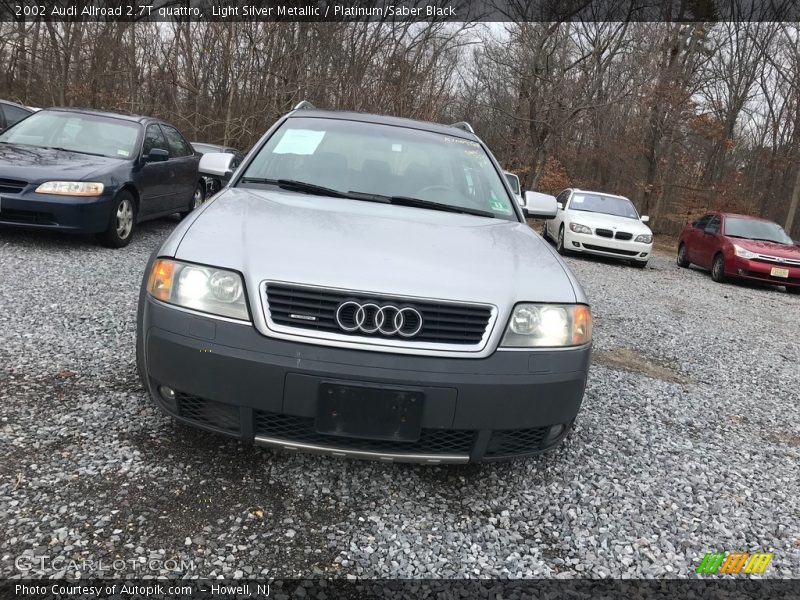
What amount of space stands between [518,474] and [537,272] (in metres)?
0.96

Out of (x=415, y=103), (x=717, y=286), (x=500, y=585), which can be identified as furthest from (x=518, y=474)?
(x=415, y=103)

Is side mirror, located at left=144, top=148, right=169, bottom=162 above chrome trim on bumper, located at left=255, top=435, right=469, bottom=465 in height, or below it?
above

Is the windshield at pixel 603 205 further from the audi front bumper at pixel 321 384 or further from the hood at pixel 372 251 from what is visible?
the audi front bumper at pixel 321 384

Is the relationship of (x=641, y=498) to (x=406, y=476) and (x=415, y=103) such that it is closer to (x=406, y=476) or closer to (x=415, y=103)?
(x=406, y=476)

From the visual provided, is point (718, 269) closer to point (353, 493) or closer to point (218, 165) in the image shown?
point (218, 165)

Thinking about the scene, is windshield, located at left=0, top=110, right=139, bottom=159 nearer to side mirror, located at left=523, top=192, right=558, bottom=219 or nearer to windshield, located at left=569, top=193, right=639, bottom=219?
side mirror, located at left=523, top=192, right=558, bottom=219

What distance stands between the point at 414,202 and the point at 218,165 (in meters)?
1.53

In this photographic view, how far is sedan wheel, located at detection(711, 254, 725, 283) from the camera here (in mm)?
11156

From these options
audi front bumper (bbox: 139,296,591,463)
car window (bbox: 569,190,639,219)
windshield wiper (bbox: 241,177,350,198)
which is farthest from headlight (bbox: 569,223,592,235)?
audi front bumper (bbox: 139,296,591,463)

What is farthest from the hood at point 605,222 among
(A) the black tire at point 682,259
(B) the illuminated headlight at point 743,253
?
(A) the black tire at point 682,259

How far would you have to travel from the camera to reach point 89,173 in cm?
595

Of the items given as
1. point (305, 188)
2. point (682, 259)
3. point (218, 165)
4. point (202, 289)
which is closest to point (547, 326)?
point (202, 289)

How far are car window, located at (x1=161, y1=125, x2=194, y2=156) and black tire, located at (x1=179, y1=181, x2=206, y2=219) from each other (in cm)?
62

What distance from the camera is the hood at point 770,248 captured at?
418 inches
